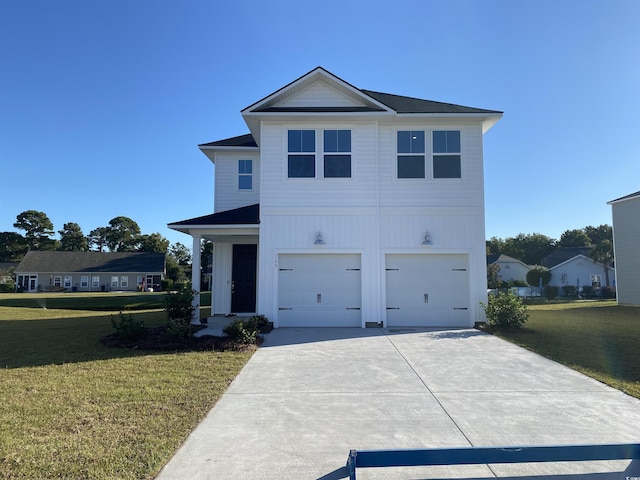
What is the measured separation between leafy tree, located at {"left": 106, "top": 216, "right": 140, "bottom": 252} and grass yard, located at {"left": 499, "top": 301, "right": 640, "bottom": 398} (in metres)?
72.1

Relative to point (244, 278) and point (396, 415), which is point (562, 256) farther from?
point (396, 415)

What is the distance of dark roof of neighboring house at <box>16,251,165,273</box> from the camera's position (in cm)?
4947

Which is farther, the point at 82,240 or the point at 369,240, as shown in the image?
the point at 82,240

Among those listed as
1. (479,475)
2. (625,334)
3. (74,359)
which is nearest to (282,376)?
(479,475)

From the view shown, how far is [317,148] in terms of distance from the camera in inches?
481

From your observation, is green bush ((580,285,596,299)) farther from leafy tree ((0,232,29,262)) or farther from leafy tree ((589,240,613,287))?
leafy tree ((0,232,29,262))

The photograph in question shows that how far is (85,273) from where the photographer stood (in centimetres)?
4962

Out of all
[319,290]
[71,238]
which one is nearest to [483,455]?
[319,290]

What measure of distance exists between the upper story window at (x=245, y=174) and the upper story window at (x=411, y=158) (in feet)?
18.1

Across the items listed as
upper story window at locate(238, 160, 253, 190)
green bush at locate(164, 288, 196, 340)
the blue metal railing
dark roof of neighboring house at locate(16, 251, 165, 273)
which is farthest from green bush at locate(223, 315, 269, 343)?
dark roof of neighboring house at locate(16, 251, 165, 273)

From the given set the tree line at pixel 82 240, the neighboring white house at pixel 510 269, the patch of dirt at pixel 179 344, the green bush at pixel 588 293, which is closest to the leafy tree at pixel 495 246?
the neighboring white house at pixel 510 269

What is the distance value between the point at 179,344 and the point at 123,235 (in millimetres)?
72483

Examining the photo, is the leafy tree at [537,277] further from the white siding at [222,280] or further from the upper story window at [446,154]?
the white siding at [222,280]

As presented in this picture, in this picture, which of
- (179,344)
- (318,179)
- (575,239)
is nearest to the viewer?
(179,344)
